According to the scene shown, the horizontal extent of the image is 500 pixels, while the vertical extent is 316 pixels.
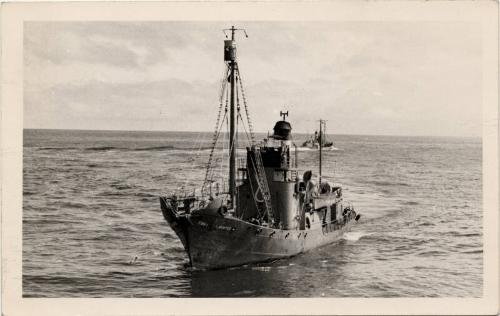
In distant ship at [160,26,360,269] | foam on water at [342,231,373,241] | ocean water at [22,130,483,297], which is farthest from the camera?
foam on water at [342,231,373,241]

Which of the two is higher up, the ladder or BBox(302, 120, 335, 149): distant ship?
BBox(302, 120, 335, 149): distant ship

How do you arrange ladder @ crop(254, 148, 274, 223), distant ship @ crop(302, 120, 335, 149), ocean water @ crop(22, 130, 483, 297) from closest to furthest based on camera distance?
ocean water @ crop(22, 130, 483, 297)
ladder @ crop(254, 148, 274, 223)
distant ship @ crop(302, 120, 335, 149)

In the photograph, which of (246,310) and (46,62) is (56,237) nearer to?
(46,62)

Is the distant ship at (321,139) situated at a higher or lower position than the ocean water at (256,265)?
higher

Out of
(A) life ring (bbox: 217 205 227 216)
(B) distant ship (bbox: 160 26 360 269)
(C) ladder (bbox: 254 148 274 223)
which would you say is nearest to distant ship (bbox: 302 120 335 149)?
(B) distant ship (bbox: 160 26 360 269)

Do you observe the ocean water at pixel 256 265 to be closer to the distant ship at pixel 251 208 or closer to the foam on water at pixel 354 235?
the foam on water at pixel 354 235

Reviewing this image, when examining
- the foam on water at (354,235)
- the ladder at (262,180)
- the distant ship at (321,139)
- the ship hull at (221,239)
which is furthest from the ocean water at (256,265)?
the distant ship at (321,139)

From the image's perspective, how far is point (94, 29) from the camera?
18641mm

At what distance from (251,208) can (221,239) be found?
338 cm

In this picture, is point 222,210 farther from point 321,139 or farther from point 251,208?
point 321,139

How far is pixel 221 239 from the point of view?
2216 centimetres

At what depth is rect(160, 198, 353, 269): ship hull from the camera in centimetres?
2189

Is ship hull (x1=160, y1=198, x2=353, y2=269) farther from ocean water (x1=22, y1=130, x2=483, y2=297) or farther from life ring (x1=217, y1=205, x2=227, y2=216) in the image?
ocean water (x1=22, y1=130, x2=483, y2=297)

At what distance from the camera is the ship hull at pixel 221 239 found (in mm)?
21891
